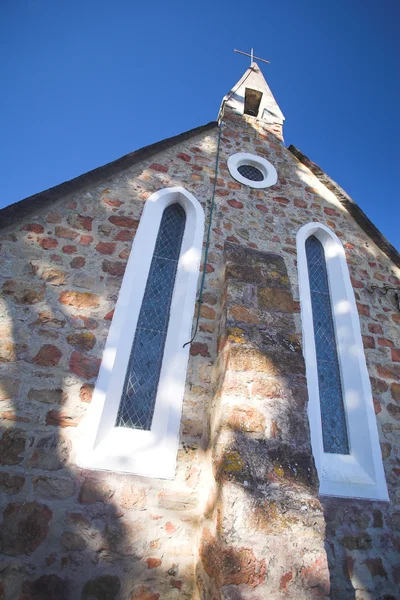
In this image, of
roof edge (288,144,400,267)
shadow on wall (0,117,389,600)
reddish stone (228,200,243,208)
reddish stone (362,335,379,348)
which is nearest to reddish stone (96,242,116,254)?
shadow on wall (0,117,389,600)

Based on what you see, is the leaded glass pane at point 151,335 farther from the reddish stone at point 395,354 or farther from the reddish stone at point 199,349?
the reddish stone at point 395,354

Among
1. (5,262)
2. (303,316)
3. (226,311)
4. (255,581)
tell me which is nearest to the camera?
(255,581)

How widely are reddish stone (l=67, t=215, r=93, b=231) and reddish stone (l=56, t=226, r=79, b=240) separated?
0.09 metres

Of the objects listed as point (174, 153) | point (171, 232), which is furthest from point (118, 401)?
point (174, 153)

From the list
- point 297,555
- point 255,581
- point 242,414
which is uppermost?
point 242,414

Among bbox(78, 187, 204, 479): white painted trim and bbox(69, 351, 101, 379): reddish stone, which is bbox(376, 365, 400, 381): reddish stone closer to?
bbox(78, 187, 204, 479): white painted trim

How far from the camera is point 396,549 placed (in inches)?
104

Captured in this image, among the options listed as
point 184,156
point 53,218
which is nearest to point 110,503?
point 53,218

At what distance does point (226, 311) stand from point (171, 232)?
5.87 feet

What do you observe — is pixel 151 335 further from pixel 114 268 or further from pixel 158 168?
pixel 158 168

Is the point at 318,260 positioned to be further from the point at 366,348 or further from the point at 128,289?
the point at 128,289

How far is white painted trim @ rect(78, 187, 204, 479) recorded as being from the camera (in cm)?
244

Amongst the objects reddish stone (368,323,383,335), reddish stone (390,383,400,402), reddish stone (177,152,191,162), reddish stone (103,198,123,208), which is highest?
reddish stone (177,152,191,162)

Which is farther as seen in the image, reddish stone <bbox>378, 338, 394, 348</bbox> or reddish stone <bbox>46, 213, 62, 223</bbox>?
reddish stone <bbox>378, 338, 394, 348</bbox>
